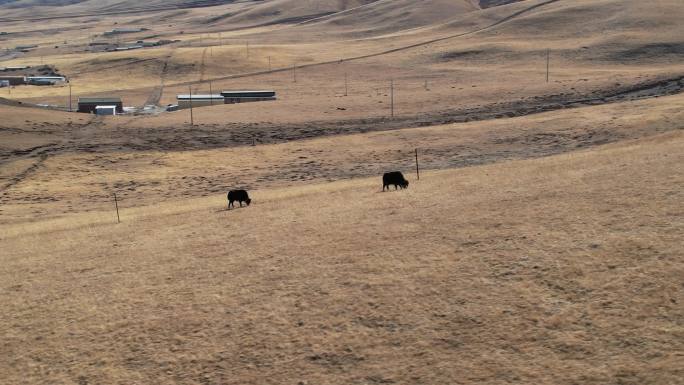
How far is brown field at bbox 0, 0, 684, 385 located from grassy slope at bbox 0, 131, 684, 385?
0.23 feet

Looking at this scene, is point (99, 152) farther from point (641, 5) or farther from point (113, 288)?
point (641, 5)

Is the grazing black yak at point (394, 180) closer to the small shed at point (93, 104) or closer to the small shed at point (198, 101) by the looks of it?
the small shed at point (198, 101)

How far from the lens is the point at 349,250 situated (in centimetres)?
2319

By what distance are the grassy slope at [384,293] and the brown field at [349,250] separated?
7 cm

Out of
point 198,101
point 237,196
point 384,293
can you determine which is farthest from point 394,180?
point 198,101

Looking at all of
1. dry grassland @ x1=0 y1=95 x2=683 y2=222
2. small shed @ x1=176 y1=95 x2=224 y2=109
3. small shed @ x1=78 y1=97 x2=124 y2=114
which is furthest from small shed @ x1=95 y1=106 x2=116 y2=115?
dry grassland @ x1=0 y1=95 x2=683 y2=222

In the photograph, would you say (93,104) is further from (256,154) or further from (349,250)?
(349,250)

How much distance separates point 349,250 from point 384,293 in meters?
4.04

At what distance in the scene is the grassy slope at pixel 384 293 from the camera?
15852 millimetres

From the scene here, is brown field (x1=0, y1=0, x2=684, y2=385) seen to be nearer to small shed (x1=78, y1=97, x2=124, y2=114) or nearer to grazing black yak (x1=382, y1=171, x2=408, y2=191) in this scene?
grazing black yak (x1=382, y1=171, x2=408, y2=191)

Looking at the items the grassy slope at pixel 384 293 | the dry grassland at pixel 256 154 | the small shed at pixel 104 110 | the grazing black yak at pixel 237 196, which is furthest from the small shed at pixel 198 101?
the grassy slope at pixel 384 293

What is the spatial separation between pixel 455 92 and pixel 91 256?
56452 mm

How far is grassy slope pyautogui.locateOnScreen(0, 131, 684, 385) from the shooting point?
1585 centimetres

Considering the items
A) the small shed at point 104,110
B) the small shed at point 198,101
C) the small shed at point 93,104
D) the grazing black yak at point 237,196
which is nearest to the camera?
the grazing black yak at point 237,196
